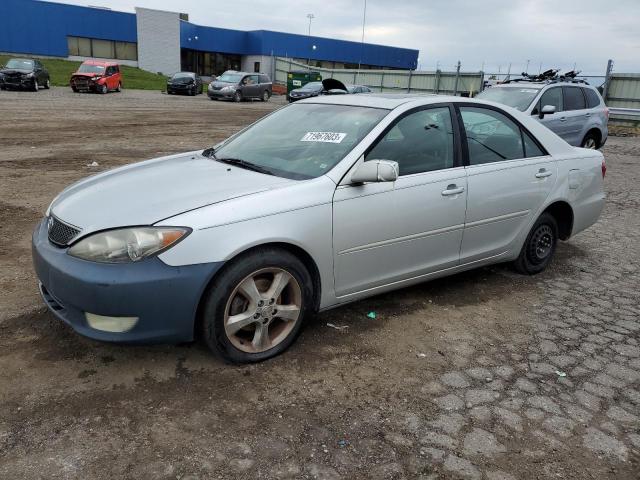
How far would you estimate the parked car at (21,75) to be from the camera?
26.7m

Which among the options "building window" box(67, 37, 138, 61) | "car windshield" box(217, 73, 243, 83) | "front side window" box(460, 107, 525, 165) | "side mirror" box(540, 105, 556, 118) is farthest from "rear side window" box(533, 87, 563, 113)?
"building window" box(67, 37, 138, 61)

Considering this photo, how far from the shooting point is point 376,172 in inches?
132

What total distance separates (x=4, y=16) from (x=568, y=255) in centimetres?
5122

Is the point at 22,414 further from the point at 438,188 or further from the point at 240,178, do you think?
the point at 438,188

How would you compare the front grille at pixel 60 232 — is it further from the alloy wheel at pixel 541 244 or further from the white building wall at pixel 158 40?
the white building wall at pixel 158 40

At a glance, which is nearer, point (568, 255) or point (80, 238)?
point (80, 238)

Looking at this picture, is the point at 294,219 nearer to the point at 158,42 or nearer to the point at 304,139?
the point at 304,139

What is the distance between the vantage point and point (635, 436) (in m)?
2.79

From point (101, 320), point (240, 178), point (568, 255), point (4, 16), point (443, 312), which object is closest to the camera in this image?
point (101, 320)

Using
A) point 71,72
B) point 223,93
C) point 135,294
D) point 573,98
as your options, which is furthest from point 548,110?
point 71,72

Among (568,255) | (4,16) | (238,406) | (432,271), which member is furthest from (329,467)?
(4,16)

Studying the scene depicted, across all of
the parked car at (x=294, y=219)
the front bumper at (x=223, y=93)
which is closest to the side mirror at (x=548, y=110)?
the parked car at (x=294, y=219)

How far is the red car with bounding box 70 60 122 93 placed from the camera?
2853 centimetres

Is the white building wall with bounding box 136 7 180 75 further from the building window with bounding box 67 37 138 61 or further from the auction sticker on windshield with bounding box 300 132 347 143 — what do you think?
the auction sticker on windshield with bounding box 300 132 347 143
